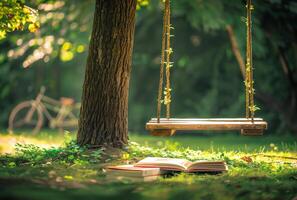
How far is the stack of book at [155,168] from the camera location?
7.07 meters

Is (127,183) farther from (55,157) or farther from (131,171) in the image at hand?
(55,157)

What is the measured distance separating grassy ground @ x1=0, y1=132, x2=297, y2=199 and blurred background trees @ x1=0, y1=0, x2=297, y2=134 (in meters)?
4.00

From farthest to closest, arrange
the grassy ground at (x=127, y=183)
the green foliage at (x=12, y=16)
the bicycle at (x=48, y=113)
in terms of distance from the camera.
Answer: the bicycle at (x=48, y=113) → the green foliage at (x=12, y=16) → the grassy ground at (x=127, y=183)

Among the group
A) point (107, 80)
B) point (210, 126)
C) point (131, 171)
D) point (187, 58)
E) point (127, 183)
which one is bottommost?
point (127, 183)

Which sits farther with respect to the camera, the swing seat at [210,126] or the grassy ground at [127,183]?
the swing seat at [210,126]

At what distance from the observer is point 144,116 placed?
18438 mm

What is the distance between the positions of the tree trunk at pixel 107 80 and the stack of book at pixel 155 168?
1508 mm

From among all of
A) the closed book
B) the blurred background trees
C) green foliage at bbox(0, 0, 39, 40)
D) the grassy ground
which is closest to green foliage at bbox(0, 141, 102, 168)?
the grassy ground

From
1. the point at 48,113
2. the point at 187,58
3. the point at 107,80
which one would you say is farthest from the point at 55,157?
the point at 48,113

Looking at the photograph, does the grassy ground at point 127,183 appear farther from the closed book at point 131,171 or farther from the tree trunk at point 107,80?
the tree trunk at point 107,80

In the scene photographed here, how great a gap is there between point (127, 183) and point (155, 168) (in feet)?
1.90

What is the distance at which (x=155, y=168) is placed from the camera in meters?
7.29

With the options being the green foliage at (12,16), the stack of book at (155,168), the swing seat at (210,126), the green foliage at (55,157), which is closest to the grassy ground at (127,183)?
the green foliage at (55,157)

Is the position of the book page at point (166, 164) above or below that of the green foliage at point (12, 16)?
below
